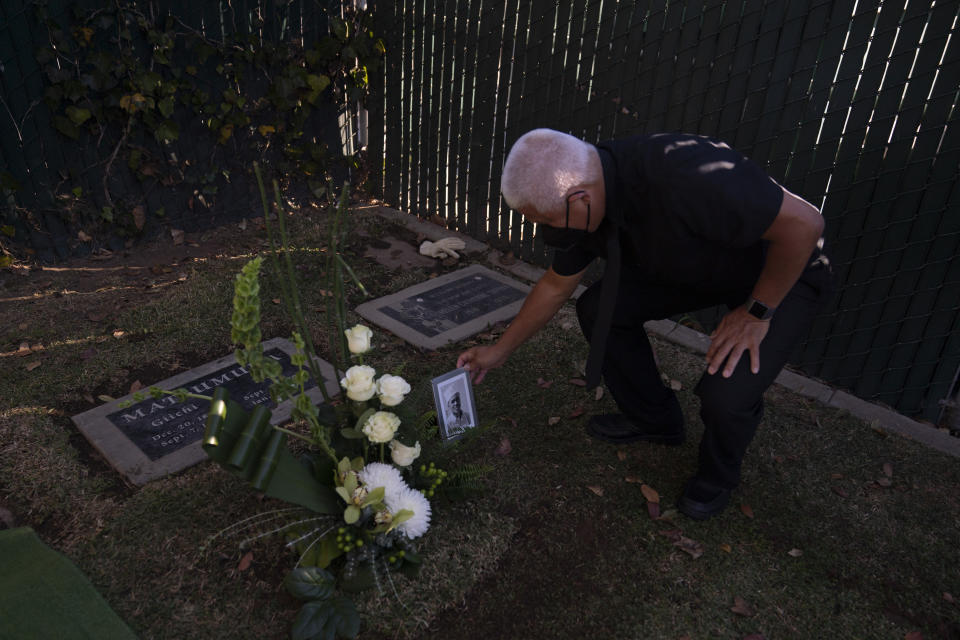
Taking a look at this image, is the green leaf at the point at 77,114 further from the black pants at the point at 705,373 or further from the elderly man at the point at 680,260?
the black pants at the point at 705,373

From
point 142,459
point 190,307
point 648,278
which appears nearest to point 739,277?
point 648,278

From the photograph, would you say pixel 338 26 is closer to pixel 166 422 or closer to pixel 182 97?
pixel 182 97

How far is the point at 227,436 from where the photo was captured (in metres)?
1.95

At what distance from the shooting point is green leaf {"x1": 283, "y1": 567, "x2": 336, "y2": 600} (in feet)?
7.10

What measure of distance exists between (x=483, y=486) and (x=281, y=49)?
3886 millimetres

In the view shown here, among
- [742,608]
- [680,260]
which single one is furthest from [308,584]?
[680,260]

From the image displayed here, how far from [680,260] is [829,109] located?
5.40ft

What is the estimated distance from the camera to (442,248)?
492 centimetres

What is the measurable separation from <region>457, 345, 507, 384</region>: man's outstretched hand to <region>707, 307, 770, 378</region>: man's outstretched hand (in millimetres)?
832

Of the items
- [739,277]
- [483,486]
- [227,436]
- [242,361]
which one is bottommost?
[483,486]

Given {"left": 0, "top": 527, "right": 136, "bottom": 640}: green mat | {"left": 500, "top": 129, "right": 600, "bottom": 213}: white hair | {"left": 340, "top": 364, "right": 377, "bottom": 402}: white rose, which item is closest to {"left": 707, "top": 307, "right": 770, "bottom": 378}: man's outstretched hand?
{"left": 500, "top": 129, "right": 600, "bottom": 213}: white hair

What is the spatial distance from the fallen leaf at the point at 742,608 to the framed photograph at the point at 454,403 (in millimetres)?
1173

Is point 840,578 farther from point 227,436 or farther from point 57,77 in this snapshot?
point 57,77

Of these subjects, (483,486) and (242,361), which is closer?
(242,361)
